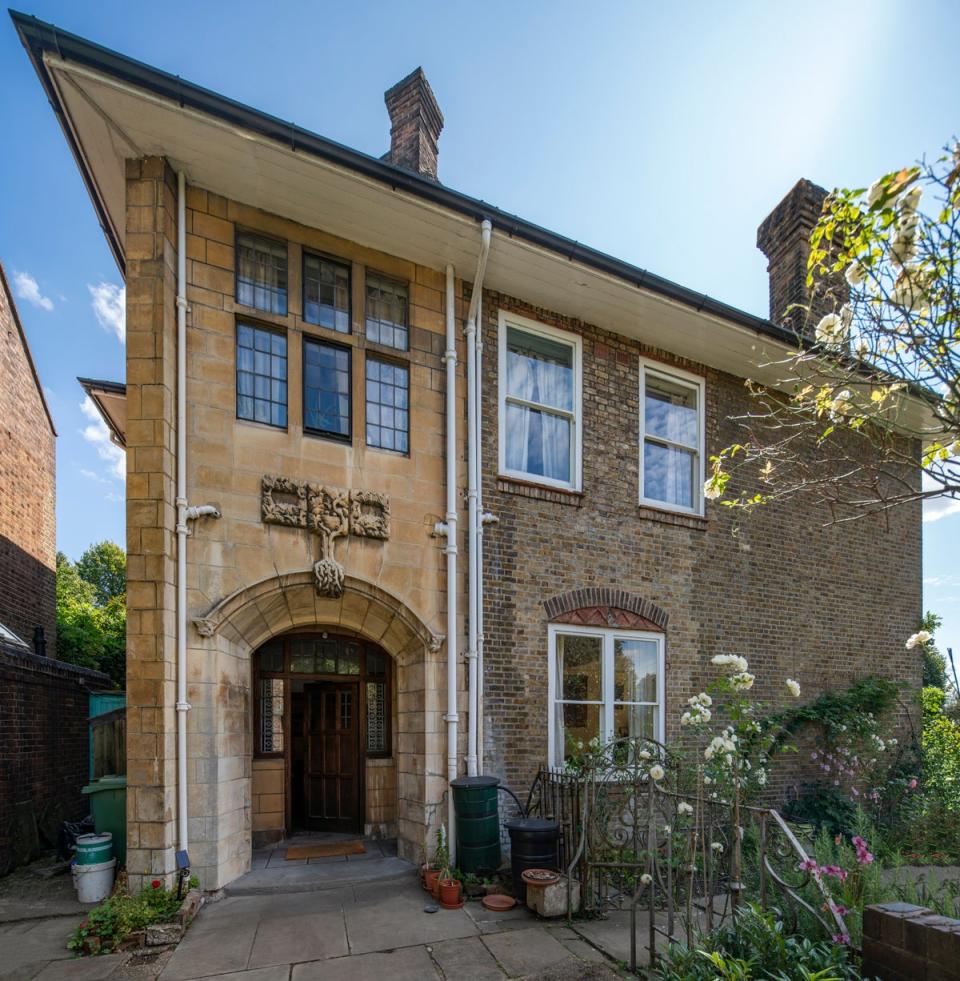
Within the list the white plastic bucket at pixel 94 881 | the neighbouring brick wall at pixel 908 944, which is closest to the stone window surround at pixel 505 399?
the neighbouring brick wall at pixel 908 944

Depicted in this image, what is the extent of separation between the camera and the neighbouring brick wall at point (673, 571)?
7.85 meters

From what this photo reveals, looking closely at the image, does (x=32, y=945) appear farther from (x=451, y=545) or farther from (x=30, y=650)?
(x=30, y=650)

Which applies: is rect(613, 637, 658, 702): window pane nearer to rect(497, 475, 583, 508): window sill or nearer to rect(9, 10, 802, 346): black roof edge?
rect(497, 475, 583, 508): window sill

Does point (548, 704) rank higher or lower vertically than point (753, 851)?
higher

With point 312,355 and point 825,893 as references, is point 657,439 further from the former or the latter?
point 825,893

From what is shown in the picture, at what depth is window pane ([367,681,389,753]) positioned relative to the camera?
806 cm

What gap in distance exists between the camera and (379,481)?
289 inches

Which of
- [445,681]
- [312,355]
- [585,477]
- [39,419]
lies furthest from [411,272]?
[39,419]

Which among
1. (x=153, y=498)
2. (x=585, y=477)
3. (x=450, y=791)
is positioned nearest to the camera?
(x=153, y=498)

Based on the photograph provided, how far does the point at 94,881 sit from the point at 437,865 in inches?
121

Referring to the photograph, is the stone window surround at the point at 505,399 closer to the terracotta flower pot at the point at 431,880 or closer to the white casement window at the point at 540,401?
the white casement window at the point at 540,401

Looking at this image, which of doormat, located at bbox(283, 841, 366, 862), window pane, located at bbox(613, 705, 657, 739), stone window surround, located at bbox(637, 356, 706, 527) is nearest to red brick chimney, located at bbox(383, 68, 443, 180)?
stone window surround, located at bbox(637, 356, 706, 527)

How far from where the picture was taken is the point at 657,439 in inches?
376

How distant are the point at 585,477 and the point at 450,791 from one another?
404cm
